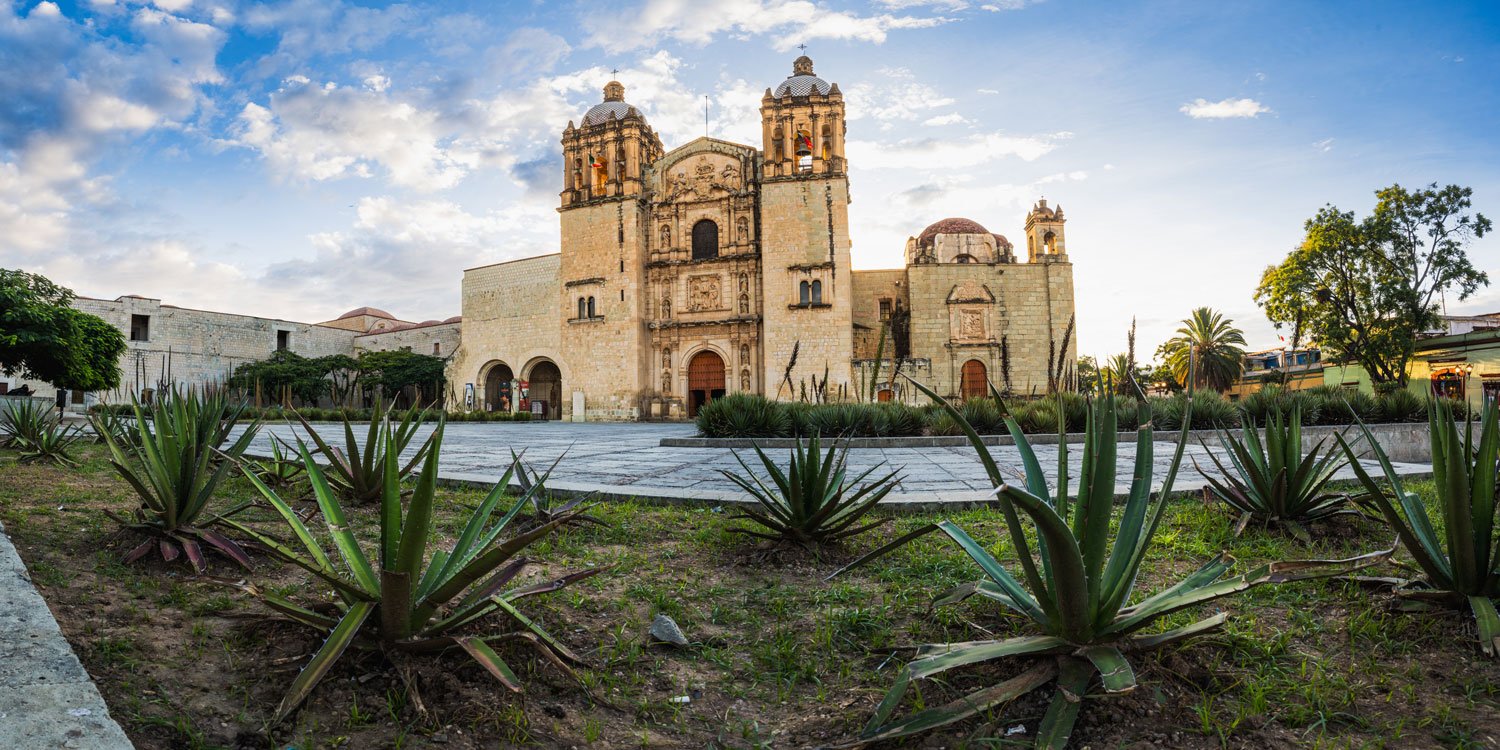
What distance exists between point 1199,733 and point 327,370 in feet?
116

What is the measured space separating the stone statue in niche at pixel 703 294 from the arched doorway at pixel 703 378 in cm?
154

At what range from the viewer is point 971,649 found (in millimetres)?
1384

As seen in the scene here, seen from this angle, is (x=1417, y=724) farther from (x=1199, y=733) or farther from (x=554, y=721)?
(x=554, y=721)

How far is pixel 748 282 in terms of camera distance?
23.7m

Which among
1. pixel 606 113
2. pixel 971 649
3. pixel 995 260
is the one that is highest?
pixel 606 113

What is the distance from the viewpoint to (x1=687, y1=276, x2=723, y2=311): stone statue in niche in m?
24.0

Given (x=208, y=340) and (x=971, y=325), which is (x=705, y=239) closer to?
(x=971, y=325)

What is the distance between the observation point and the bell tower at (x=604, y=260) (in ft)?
77.9

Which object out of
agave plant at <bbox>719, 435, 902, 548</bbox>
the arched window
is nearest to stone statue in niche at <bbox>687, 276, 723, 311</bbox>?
the arched window

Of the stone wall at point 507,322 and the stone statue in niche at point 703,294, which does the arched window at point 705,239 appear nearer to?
the stone statue in niche at point 703,294

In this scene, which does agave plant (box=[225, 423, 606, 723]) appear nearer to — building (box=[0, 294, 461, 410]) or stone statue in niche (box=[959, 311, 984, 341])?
stone statue in niche (box=[959, 311, 984, 341])

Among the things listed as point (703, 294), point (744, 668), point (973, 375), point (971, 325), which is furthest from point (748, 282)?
point (744, 668)

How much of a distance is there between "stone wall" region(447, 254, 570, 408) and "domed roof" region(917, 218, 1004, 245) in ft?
44.5

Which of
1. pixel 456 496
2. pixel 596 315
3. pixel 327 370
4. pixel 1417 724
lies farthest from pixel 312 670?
pixel 327 370
